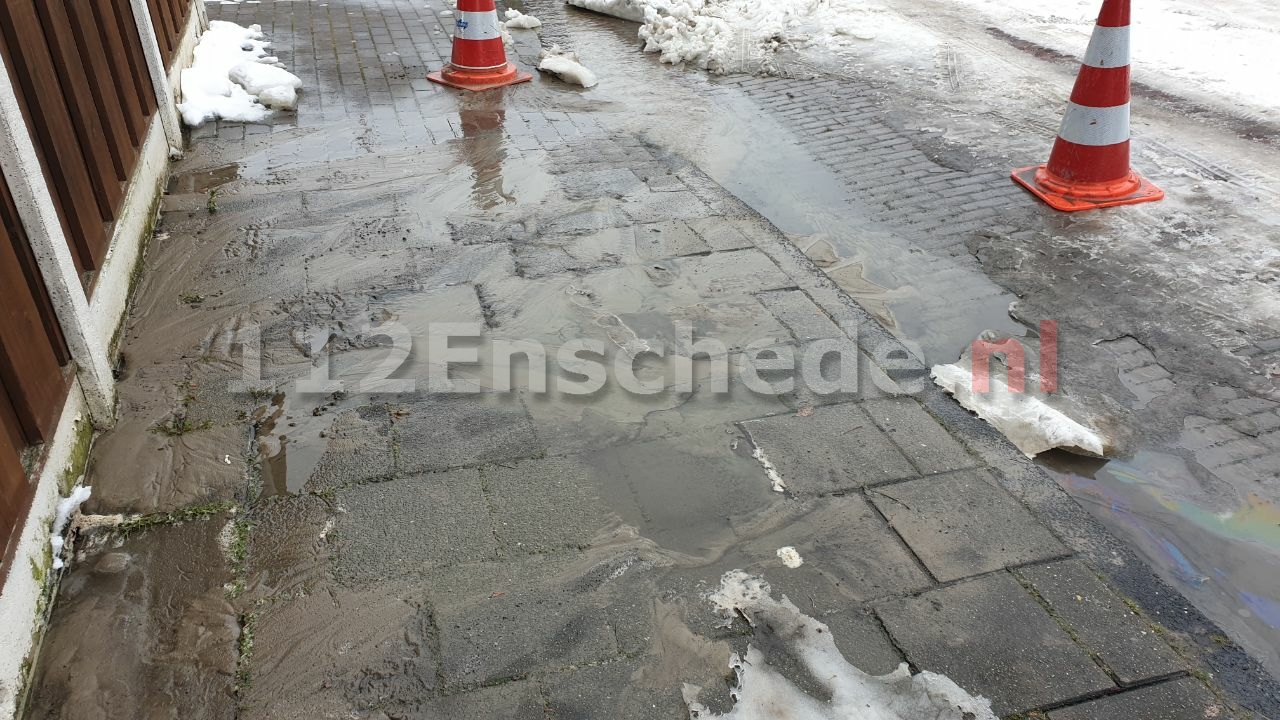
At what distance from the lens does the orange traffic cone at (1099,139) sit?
16.2 feet

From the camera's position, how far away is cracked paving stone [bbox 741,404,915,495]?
3102 millimetres

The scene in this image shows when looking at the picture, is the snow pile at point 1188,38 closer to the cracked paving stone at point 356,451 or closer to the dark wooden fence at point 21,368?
the cracked paving stone at point 356,451

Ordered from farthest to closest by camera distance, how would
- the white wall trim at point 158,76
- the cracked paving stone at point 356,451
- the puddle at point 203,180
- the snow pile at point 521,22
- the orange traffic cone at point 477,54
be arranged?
the snow pile at point 521,22 < the orange traffic cone at point 477,54 < the white wall trim at point 158,76 < the puddle at point 203,180 < the cracked paving stone at point 356,451

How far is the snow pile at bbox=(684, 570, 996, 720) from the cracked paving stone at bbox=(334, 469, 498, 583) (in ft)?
2.85

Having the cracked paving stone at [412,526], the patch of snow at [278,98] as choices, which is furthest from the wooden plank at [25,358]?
the patch of snow at [278,98]

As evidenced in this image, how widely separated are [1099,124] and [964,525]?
3.27 metres

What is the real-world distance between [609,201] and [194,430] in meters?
2.62

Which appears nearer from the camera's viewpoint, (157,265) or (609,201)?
(157,265)

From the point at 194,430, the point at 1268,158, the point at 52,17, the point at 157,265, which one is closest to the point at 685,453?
the point at 194,430

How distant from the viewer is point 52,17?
3.82 metres

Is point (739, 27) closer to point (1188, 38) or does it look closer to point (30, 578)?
point (1188, 38)

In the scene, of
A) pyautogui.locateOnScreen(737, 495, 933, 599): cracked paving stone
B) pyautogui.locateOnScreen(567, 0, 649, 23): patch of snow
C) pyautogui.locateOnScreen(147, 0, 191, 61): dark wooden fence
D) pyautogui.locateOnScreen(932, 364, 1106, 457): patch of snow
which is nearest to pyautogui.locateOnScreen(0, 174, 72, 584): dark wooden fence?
pyautogui.locateOnScreen(737, 495, 933, 599): cracked paving stone

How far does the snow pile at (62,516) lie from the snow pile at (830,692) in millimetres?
1889

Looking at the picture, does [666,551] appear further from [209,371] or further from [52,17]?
[52,17]
